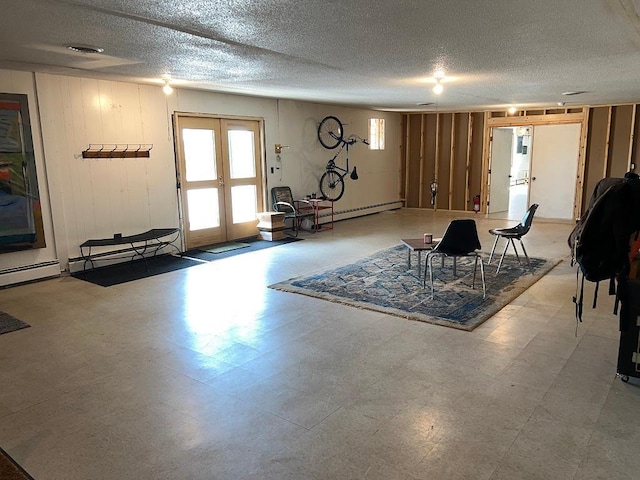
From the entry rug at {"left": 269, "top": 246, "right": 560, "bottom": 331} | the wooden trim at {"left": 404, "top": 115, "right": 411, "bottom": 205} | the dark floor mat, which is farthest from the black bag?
the wooden trim at {"left": 404, "top": 115, "right": 411, "bottom": 205}

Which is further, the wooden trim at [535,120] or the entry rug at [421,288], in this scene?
the wooden trim at [535,120]

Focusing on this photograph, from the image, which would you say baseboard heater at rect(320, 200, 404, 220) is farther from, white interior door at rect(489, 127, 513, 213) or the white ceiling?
the white ceiling

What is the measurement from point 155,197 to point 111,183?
677 mm

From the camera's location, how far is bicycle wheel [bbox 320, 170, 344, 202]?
9.70 meters

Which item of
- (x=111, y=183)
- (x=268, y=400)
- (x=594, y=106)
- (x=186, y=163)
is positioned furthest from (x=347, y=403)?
(x=594, y=106)

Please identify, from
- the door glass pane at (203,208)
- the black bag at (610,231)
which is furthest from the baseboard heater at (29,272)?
the black bag at (610,231)

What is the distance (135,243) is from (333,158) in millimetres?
4777

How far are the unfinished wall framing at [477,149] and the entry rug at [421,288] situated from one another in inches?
181

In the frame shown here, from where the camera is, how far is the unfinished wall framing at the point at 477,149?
363 inches

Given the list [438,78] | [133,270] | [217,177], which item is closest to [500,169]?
[438,78]

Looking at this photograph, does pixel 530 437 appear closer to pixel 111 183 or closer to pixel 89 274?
pixel 89 274

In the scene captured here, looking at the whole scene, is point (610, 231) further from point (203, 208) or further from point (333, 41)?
point (203, 208)

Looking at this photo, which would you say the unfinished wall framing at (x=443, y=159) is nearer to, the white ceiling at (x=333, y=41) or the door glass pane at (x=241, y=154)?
the white ceiling at (x=333, y=41)

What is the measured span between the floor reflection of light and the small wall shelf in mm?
1836
